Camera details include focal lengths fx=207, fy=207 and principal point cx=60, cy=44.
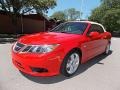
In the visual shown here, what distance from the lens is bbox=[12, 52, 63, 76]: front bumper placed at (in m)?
4.86

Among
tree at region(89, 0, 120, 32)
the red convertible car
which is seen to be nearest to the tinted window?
the red convertible car

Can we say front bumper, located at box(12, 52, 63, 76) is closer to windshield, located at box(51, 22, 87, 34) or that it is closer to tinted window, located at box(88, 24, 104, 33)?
windshield, located at box(51, 22, 87, 34)

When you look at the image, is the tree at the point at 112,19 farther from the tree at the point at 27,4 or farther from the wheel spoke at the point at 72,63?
the wheel spoke at the point at 72,63

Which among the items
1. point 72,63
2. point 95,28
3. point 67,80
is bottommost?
point 67,80

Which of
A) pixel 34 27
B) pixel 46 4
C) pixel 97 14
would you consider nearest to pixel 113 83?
→ pixel 46 4

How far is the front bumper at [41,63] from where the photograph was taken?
4.86 meters

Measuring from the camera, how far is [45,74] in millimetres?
5031

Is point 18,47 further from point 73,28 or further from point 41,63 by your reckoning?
point 73,28

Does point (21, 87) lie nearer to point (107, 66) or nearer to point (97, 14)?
point (107, 66)

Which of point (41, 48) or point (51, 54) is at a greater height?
point (41, 48)

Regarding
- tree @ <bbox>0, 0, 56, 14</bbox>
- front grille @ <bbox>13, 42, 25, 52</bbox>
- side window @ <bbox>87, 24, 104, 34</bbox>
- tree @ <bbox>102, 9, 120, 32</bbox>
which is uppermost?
tree @ <bbox>0, 0, 56, 14</bbox>

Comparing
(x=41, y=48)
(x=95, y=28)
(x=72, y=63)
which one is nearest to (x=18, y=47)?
(x=41, y=48)

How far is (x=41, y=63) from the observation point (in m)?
4.86

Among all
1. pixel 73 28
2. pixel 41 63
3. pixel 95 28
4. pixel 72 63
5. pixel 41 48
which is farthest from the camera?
pixel 95 28
